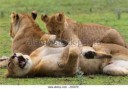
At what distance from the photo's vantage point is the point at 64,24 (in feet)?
31.8

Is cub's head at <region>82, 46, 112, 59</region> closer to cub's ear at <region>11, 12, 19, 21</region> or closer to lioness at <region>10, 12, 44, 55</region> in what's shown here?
lioness at <region>10, 12, 44, 55</region>

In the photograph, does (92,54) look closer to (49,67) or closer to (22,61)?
(49,67)

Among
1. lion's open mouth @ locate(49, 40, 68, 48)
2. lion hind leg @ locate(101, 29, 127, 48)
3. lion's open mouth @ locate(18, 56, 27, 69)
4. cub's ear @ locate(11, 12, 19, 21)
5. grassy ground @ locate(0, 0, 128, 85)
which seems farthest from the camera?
grassy ground @ locate(0, 0, 128, 85)

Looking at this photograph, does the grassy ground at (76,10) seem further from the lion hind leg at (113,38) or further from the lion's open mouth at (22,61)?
the lion hind leg at (113,38)

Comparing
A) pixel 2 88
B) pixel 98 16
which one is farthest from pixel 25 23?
pixel 98 16

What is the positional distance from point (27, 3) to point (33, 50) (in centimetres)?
1355

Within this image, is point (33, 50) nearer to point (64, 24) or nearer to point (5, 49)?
point (64, 24)

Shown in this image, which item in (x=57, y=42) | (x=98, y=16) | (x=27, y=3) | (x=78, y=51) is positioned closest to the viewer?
(x=78, y=51)

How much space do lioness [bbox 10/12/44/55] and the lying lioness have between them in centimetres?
46

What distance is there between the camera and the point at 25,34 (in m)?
9.28

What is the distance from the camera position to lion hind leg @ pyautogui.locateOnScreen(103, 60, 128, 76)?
27.4 feet

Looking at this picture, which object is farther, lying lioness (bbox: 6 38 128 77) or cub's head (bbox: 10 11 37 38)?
cub's head (bbox: 10 11 37 38)

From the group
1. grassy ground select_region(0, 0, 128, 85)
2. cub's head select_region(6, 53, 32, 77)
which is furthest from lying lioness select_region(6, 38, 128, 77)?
grassy ground select_region(0, 0, 128, 85)

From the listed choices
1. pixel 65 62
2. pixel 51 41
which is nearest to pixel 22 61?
pixel 65 62
